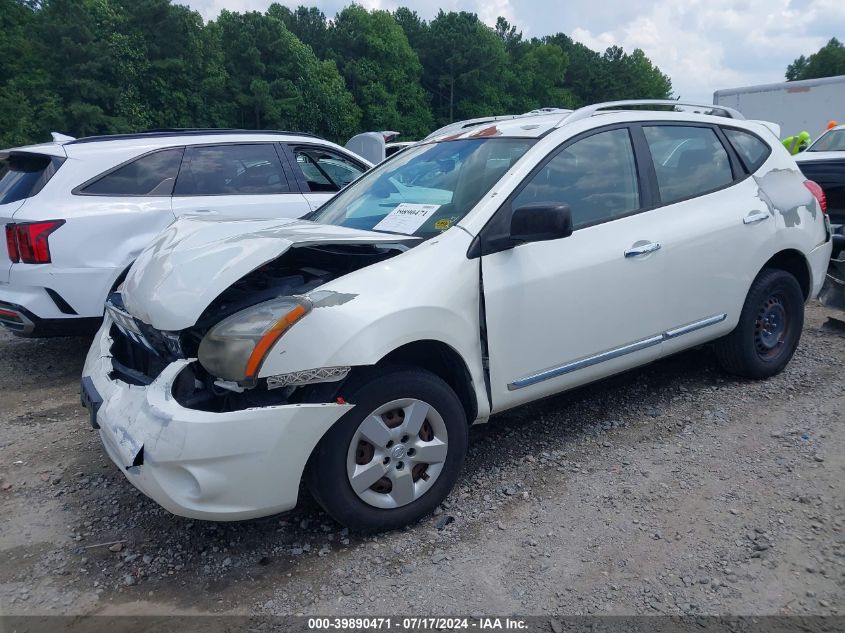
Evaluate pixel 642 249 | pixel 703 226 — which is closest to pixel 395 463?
pixel 642 249

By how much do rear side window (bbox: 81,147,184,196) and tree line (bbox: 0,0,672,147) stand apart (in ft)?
102

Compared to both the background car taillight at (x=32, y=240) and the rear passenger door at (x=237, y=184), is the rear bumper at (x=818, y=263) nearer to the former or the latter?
the rear passenger door at (x=237, y=184)

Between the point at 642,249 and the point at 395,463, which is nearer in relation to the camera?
the point at 395,463

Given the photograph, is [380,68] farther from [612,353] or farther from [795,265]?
[612,353]

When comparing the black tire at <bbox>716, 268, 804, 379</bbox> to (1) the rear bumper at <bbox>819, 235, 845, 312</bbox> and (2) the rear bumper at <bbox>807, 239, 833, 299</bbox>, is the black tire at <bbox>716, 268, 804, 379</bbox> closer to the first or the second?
(2) the rear bumper at <bbox>807, 239, 833, 299</bbox>

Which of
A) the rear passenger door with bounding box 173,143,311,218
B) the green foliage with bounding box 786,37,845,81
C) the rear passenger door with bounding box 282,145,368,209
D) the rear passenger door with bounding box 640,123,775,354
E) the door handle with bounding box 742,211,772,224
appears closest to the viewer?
the rear passenger door with bounding box 640,123,775,354

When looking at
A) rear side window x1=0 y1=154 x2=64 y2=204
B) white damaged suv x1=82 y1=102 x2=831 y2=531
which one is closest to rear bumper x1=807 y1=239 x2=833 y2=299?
white damaged suv x1=82 y1=102 x2=831 y2=531

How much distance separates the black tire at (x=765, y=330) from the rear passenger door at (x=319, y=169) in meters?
3.58

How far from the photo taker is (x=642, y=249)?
3.66 metres

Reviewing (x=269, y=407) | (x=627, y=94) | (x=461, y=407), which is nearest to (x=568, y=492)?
(x=461, y=407)

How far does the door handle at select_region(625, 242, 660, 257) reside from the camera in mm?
3615

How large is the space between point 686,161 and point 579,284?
1.34 m

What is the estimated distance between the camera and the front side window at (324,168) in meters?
6.41

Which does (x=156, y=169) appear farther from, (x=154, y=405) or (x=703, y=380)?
(x=703, y=380)
